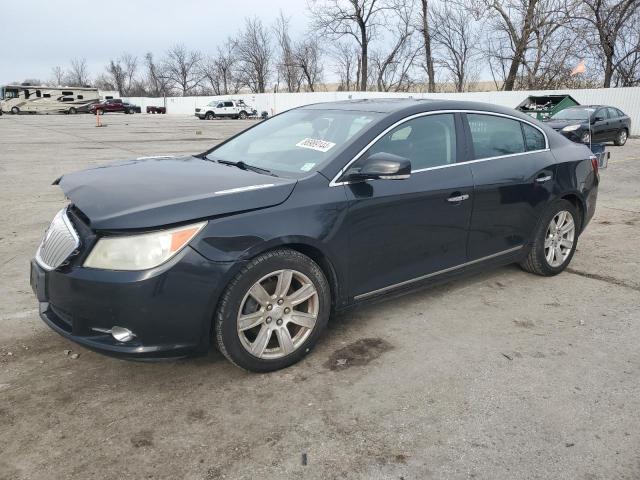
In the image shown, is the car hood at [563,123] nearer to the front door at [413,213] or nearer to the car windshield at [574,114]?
the car windshield at [574,114]

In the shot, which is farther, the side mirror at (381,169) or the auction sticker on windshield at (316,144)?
the auction sticker on windshield at (316,144)

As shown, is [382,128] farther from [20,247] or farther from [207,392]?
[20,247]

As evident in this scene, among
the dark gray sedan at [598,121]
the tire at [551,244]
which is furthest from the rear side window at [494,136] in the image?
the dark gray sedan at [598,121]

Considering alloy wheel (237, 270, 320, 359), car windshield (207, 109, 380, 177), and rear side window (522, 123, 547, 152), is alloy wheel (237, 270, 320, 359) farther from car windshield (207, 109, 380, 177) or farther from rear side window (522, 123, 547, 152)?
rear side window (522, 123, 547, 152)

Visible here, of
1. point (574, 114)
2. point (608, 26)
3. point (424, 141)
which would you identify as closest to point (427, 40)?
point (608, 26)

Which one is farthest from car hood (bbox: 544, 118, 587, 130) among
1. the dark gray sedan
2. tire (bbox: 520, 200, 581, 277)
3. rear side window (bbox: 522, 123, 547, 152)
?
rear side window (bbox: 522, 123, 547, 152)

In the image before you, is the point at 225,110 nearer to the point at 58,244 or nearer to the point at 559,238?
the point at 559,238

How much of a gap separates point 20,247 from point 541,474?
555cm

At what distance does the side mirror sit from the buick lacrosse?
0.04 feet

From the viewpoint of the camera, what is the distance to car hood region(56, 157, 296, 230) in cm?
273

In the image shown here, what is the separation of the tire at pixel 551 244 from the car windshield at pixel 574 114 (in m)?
13.7

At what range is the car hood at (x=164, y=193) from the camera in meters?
2.73

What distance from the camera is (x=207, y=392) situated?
2975 mm

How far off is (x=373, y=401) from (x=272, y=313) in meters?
0.75
